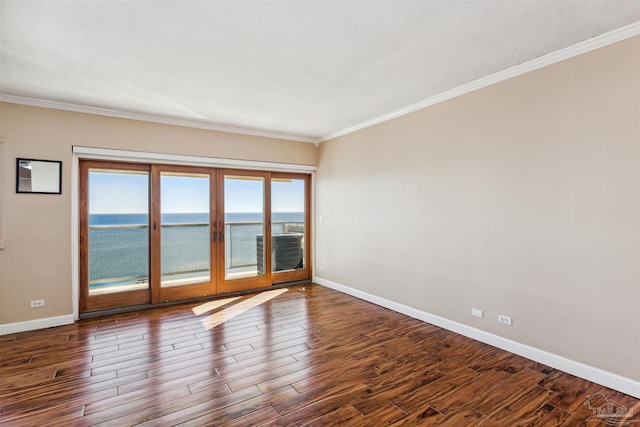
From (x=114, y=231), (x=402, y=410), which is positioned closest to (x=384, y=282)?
(x=402, y=410)

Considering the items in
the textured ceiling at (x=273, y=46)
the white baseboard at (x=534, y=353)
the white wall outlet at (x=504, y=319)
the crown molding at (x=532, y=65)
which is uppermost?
the textured ceiling at (x=273, y=46)

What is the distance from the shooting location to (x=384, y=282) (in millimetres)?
4707

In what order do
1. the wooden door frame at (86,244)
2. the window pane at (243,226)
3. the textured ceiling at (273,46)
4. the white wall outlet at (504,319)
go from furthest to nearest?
the window pane at (243,226)
the wooden door frame at (86,244)
the white wall outlet at (504,319)
the textured ceiling at (273,46)

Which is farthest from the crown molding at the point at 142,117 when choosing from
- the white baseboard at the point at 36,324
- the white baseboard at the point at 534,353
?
the white baseboard at the point at 534,353

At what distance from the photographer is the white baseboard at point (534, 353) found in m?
2.49

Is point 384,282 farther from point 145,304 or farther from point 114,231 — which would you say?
point 114,231

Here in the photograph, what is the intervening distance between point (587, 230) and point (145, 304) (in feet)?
17.7

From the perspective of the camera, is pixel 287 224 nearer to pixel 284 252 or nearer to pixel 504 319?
pixel 284 252

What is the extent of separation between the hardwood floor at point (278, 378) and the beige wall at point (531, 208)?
423mm

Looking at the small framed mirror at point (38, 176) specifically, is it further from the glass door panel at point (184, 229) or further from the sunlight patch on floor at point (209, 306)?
the sunlight patch on floor at point (209, 306)

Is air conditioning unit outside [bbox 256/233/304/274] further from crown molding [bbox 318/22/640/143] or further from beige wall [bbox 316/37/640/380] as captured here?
crown molding [bbox 318/22/640/143]

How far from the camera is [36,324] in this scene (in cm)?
390

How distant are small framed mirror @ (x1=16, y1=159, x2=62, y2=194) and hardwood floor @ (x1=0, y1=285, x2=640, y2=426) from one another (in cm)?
173

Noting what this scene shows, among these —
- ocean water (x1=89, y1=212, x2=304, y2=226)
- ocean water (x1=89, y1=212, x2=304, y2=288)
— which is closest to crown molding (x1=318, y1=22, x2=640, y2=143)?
ocean water (x1=89, y1=212, x2=304, y2=226)
